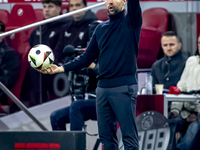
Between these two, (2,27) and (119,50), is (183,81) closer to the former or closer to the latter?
(119,50)

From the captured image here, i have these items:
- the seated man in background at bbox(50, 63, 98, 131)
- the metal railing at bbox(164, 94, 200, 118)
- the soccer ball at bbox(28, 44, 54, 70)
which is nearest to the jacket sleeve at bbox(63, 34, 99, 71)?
the soccer ball at bbox(28, 44, 54, 70)

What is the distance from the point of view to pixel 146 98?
2754mm

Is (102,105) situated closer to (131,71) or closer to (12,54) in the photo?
(131,71)

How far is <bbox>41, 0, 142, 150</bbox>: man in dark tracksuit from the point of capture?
1877 mm

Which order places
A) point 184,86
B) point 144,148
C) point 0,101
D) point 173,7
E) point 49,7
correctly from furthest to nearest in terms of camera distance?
point 173,7 → point 49,7 → point 0,101 → point 184,86 → point 144,148

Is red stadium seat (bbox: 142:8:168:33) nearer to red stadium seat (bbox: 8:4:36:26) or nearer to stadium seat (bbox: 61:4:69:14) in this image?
stadium seat (bbox: 61:4:69:14)

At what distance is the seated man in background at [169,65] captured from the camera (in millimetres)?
3557

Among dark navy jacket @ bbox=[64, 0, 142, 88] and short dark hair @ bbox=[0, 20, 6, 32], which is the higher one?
short dark hair @ bbox=[0, 20, 6, 32]

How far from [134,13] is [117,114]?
0.65 metres

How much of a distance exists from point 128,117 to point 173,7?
2981 millimetres

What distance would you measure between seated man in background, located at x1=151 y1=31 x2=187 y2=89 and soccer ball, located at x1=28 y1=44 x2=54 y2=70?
189 centimetres

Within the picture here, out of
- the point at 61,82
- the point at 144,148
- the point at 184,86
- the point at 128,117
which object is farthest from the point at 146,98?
the point at 61,82

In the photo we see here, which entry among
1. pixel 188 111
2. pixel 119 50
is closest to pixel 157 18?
pixel 188 111

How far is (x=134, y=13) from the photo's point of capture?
1.84 m
